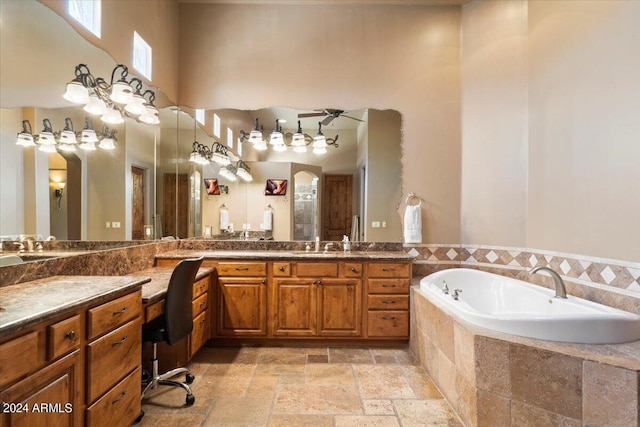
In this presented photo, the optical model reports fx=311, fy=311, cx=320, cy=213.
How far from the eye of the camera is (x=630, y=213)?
2.03m

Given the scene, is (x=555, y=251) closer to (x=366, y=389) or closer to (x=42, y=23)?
(x=366, y=389)

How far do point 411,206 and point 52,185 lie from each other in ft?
9.93

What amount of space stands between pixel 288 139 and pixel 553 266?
9.35 feet

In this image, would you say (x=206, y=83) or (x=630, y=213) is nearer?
(x=630, y=213)

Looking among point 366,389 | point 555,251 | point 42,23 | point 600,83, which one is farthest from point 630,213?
point 42,23

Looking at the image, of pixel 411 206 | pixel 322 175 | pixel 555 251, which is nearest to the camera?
pixel 555 251

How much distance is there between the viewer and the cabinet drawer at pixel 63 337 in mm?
1220

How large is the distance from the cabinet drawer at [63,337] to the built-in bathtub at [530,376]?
198 cm

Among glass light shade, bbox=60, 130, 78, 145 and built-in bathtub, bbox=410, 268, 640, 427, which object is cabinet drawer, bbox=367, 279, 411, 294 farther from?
glass light shade, bbox=60, 130, 78, 145

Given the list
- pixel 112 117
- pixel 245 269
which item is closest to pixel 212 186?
pixel 245 269

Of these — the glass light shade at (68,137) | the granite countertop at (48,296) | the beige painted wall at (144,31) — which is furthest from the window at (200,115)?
the granite countertop at (48,296)

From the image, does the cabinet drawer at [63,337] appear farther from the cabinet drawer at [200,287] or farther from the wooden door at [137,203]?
the wooden door at [137,203]

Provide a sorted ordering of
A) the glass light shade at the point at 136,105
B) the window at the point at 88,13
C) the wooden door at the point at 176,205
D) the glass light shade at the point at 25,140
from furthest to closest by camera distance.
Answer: the wooden door at the point at 176,205 → the glass light shade at the point at 136,105 → the window at the point at 88,13 → the glass light shade at the point at 25,140

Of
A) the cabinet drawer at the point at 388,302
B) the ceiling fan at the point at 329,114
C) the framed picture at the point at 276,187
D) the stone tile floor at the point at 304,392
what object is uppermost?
the ceiling fan at the point at 329,114
